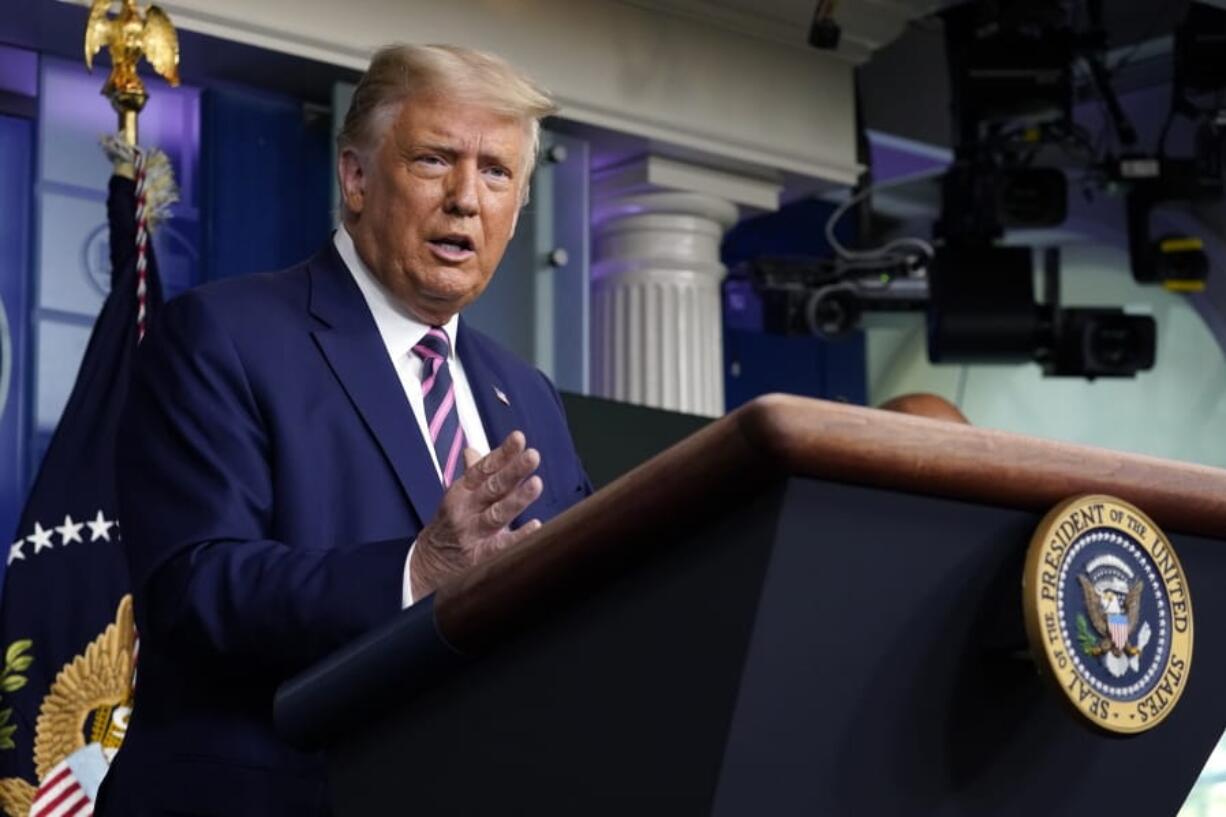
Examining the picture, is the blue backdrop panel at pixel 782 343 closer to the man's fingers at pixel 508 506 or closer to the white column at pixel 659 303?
the white column at pixel 659 303

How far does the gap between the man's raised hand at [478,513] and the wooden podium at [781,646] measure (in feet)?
0.35

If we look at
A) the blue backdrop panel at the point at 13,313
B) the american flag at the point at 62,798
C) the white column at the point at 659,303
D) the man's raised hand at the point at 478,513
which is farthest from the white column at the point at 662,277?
the man's raised hand at the point at 478,513

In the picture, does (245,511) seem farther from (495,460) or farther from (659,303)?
(659,303)

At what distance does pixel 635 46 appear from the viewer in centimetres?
589

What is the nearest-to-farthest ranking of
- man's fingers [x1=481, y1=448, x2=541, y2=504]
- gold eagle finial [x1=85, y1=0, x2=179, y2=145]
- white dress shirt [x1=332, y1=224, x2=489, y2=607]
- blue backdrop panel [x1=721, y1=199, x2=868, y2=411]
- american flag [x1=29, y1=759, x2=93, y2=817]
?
1. man's fingers [x1=481, y1=448, x2=541, y2=504]
2. white dress shirt [x1=332, y1=224, x2=489, y2=607]
3. american flag [x1=29, y1=759, x2=93, y2=817]
4. gold eagle finial [x1=85, y1=0, x2=179, y2=145]
5. blue backdrop panel [x1=721, y1=199, x2=868, y2=411]

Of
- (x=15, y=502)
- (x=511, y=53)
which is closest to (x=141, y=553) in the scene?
(x=15, y=502)

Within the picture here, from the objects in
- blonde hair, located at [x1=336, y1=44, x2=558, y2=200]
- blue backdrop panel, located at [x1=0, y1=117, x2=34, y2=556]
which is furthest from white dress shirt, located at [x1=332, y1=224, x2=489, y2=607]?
blue backdrop panel, located at [x1=0, y1=117, x2=34, y2=556]

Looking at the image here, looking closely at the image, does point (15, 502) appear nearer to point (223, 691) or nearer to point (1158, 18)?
point (223, 691)

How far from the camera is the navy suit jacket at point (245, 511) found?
1.34 metres

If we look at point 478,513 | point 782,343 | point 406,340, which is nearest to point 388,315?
point 406,340

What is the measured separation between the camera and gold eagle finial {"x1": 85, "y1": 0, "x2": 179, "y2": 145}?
386cm

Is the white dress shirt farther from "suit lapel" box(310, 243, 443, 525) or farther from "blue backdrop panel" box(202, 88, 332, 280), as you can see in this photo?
"blue backdrop panel" box(202, 88, 332, 280)

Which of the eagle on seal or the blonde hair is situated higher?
the blonde hair

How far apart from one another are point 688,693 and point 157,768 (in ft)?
2.05
